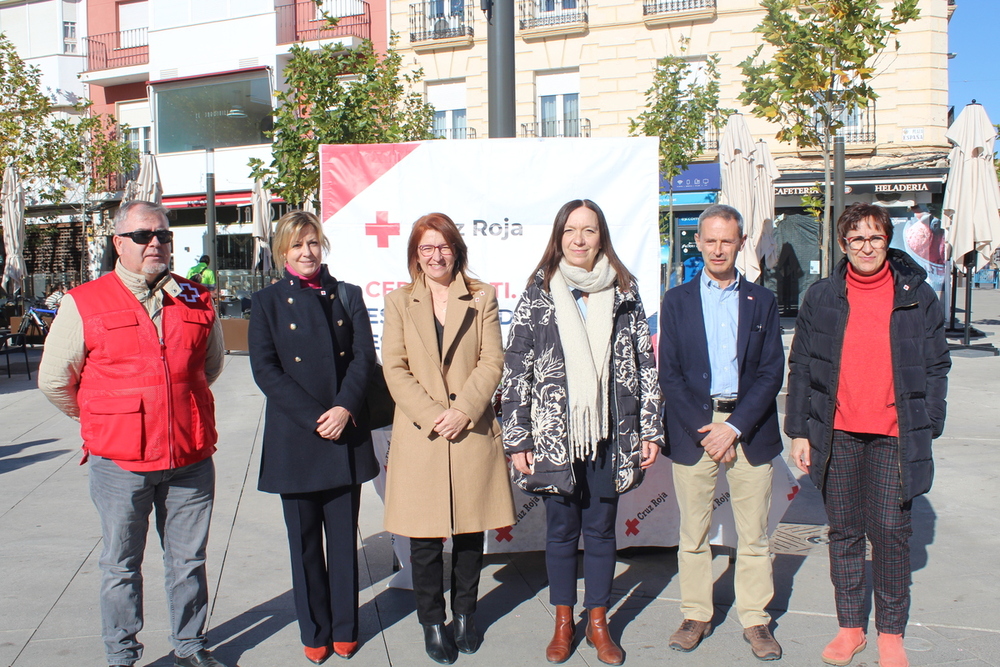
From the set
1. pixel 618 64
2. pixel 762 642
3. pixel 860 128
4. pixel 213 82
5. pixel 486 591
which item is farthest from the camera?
pixel 213 82

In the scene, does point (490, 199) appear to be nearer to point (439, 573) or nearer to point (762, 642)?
point (439, 573)

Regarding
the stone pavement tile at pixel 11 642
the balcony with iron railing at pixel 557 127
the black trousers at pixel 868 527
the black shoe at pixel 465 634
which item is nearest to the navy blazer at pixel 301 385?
the black shoe at pixel 465 634

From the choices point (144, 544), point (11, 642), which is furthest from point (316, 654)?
point (11, 642)

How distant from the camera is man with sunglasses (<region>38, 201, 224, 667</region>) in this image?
3.08 m

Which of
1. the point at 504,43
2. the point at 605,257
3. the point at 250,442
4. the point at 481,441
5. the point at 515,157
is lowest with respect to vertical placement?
the point at 250,442

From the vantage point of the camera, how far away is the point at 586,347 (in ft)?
11.0

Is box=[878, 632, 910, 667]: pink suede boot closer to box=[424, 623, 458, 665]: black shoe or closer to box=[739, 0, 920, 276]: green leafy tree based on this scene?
box=[424, 623, 458, 665]: black shoe

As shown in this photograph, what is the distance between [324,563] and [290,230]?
55.6 inches

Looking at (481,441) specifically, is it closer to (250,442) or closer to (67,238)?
(250,442)

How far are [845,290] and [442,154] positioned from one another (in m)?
2.14

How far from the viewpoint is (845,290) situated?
134 inches

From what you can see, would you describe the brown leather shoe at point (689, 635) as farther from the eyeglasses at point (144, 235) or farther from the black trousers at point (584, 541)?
the eyeglasses at point (144, 235)

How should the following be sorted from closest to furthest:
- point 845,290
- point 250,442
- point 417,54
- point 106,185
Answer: point 845,290 < point 250,442 < point 417,54 < point 106,185

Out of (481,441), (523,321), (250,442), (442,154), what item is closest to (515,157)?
(442,154)
